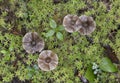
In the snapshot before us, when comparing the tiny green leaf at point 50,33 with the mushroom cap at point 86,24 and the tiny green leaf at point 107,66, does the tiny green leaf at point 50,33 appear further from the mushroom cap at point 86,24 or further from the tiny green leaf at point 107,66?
the tiny green leaf at point 107,66

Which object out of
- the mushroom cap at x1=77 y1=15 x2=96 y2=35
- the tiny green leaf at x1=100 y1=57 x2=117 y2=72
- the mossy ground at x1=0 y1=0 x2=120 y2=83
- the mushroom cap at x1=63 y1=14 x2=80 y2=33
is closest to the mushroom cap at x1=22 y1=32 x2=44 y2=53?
the mossy ground at x1=0 y1=0 x2=120 y2=83

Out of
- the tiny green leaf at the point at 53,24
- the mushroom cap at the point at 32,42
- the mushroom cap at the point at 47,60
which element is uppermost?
the tiny green leaf at the point at 53,24

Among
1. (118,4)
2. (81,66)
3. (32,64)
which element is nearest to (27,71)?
(32,64)

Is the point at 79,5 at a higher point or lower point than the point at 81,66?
higher

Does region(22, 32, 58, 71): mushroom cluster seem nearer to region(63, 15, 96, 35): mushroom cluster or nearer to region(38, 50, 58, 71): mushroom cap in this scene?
region(38, 50, 58, 71): mushroom cap

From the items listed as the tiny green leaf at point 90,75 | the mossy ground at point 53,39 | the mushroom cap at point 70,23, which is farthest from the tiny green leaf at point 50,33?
the tiny green leaf at point 90,75

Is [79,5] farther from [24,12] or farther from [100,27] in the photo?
[24,12]

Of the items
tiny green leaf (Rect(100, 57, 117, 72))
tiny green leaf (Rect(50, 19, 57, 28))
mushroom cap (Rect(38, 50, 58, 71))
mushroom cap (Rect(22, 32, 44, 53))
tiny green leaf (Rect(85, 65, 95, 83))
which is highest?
tiny green leaf (Rect(50, 19, 57, 28))
